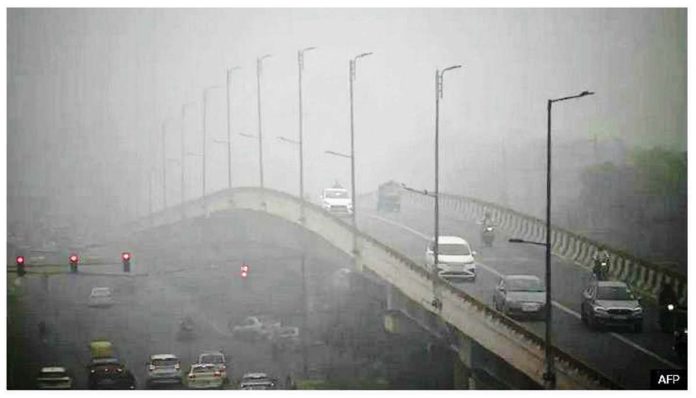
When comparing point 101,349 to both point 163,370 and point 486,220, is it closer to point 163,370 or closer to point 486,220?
point 163,370

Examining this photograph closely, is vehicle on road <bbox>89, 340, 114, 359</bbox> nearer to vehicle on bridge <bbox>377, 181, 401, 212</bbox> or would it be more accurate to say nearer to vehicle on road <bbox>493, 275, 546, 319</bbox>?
vehicle on bridge <bbox>377, 181, 401, 212</bbox>

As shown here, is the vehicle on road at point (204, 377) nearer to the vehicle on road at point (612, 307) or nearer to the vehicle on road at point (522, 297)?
the vehicle on road at point (522, 297)

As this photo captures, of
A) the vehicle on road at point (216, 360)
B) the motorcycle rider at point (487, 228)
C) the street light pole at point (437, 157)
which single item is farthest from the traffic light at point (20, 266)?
the motorcycle rider at point (487, 228)

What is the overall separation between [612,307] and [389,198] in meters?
9.65

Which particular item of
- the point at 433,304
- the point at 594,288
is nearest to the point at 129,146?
the point at 433,304

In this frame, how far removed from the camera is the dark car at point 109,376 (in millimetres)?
39156

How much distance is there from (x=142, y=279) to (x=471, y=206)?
8556mm

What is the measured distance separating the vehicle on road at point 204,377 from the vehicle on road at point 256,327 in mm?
1810

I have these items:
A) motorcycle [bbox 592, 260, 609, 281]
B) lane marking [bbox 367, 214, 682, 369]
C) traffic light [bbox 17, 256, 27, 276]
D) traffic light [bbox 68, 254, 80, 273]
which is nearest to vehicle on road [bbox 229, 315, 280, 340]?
traffic light [bbox 68, 254, 80, 273]

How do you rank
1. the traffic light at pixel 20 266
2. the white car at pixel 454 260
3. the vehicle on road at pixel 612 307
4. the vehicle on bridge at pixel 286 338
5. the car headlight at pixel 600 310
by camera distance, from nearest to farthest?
the vehicle on road at pixel 612 307
the car headlight at pixel 600 310
the vehicle on bridge at pixel 286 338
the white car at pixel 454 260
the traffic light at pixel 20 266

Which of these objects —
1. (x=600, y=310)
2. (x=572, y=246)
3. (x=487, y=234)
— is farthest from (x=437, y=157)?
(x=600, y=310)

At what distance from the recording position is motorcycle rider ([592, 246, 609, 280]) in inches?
1585
